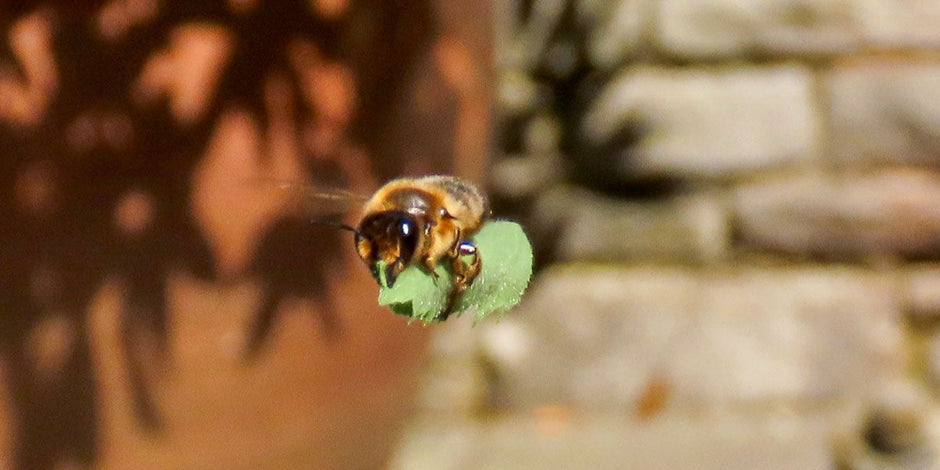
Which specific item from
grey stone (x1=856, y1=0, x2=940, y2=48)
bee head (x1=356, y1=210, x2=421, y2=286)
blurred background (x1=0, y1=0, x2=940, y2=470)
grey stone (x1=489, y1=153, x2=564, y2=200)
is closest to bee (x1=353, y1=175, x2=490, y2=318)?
bee head (x1=356, y1=210, x2=421, y2=286)

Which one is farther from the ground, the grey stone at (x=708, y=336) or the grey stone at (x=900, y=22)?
the grey stone at (x=900, y=22)

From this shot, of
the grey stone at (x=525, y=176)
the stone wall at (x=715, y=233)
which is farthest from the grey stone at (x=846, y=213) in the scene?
the grey stone at (x=525, y=176)

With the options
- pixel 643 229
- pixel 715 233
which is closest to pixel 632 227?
pixel 643 229

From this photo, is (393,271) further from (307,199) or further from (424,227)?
(307,199)

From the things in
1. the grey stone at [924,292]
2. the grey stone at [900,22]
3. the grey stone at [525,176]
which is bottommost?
the grey stone at [525,176]

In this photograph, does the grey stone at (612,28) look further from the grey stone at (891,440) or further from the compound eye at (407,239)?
the compound eye at (407,239)

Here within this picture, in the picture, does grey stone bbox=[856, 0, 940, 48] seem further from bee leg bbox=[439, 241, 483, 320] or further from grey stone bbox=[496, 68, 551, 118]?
bee leg bbox=[439, 241, 483, 320]

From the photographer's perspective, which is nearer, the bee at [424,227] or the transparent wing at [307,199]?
the bee at [424,227]
